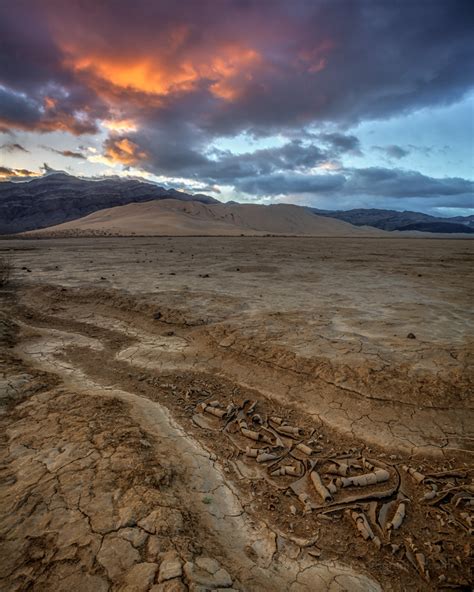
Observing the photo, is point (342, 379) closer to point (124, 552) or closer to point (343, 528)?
point (343, 528)

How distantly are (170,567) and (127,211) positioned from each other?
263ft

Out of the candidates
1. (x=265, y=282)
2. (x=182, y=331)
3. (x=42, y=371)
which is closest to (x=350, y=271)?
(x=265, y=282)

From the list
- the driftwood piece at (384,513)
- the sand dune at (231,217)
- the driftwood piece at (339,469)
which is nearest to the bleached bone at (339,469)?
the driftwood piece at (339,469)

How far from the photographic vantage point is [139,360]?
5.28 meters

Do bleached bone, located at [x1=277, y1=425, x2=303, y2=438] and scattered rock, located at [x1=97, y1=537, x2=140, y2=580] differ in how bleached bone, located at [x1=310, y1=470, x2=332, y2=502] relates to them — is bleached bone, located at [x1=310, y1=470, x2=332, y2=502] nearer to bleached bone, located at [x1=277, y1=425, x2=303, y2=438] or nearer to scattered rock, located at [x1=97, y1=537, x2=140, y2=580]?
bleached bone, located at [x1=277, y1=425, x2=303, y2=438]

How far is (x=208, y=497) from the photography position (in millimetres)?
2668

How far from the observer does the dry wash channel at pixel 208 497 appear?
6.64 ft

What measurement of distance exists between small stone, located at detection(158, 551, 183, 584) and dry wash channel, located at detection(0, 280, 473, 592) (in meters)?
0.01

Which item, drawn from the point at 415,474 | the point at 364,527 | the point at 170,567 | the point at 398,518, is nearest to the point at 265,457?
the point at 364,527

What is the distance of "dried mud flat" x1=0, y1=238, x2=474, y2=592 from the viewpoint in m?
2.09

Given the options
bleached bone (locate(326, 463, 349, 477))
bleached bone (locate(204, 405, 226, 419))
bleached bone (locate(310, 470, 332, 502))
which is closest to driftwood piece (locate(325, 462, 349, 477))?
bleached bone (locate(326, 463, 349, 477))

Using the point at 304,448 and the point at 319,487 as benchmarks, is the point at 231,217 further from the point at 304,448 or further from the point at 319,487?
the point at 319,487

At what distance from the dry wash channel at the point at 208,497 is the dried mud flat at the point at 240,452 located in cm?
1

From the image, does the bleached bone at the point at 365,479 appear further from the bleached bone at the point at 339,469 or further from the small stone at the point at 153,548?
the small stone at the point at 153,548
